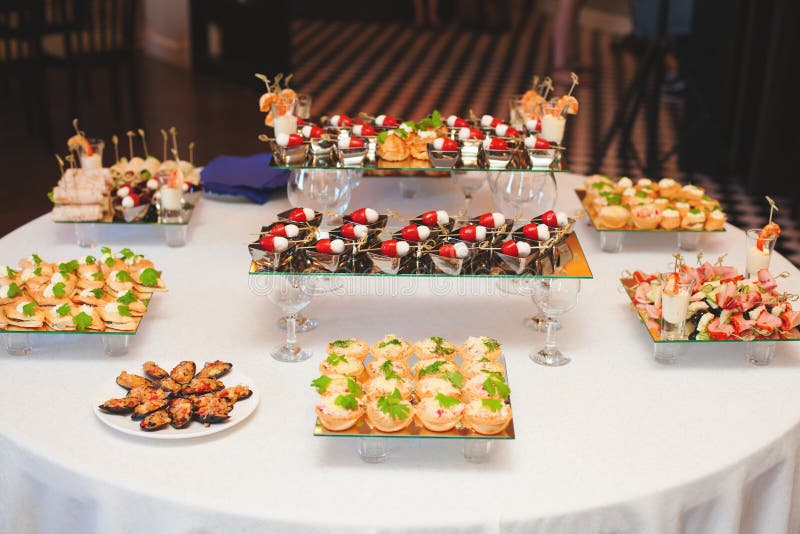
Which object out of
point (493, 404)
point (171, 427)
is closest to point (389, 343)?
point (493, 404)

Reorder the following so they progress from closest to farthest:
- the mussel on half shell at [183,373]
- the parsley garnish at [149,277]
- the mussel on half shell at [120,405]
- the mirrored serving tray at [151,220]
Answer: the mussel on half shell at [120,405]
the mussel on half shell at [183,373]
the parsley garnish at [149,277]
the mirrored serving tray at [151,220]

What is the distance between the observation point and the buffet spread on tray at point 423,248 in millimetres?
2164

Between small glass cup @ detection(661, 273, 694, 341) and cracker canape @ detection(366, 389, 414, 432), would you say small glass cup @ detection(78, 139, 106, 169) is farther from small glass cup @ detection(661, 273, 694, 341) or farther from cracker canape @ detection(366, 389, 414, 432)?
small glass cup @ detection(661, 273, 694, 341)

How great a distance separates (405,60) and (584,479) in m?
7.92

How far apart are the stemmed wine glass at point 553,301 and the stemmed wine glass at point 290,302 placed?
21.4 inches

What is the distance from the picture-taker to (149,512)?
67.1 inches

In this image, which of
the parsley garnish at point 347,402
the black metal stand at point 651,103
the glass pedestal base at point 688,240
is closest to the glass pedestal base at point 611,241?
the glass pedestal base at point 688,240

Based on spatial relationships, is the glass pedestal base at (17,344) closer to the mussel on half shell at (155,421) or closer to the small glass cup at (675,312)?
the mussel on half shell at (155,421)

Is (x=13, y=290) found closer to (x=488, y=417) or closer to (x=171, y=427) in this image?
(x=171, y=427)

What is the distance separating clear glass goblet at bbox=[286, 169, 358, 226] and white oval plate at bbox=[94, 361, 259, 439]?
952 mm

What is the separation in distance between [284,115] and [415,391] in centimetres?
125

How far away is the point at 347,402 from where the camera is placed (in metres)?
1.76

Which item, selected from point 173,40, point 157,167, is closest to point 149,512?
point 157,167

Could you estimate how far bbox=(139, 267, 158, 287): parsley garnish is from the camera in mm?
2326
